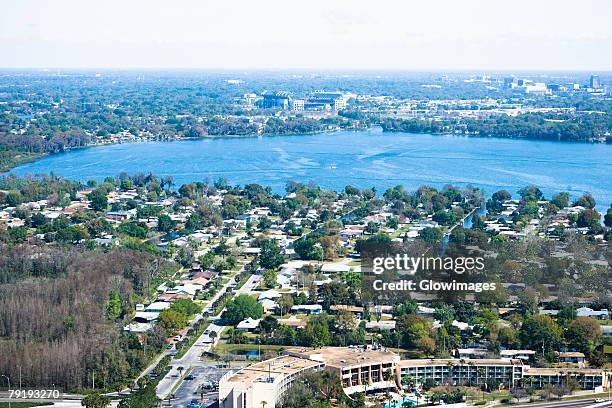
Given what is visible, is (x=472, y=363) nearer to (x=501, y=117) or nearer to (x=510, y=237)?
(x=510, y=237)

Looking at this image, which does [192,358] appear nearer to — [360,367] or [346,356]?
[346,356]

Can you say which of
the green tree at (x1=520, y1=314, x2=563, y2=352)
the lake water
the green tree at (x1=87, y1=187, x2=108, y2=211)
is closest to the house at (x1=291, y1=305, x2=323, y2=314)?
the green tree at (x1=520, y1=314, x2=563, y2=352)

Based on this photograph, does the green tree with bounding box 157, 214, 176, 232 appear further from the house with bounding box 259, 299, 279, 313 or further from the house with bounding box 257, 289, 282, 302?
the house with bounding box 259, 299, 279, 313

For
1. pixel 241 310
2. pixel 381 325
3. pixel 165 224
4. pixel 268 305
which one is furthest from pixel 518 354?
pixel 165 224

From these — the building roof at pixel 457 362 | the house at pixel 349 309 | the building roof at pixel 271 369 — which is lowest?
the house at pixel 349 309

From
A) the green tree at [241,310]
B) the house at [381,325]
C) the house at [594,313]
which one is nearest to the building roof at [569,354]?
the house at [594,313]

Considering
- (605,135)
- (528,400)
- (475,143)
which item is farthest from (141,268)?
(605,135)

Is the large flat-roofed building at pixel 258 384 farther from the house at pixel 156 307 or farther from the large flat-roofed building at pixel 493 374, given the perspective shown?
the house at pixel 156 307

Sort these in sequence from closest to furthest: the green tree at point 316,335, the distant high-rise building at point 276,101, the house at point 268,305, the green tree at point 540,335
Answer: the green tree at point 540,335, the green tree at point 316,335, the house at point 268,305, the distant high-rise building at point 276,101
